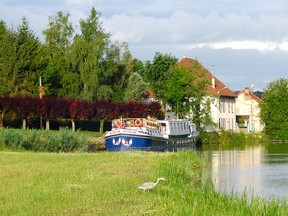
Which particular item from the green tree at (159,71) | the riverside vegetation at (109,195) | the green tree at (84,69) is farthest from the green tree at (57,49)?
the riverside vegetation at (109,195)

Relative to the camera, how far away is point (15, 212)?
13648mm

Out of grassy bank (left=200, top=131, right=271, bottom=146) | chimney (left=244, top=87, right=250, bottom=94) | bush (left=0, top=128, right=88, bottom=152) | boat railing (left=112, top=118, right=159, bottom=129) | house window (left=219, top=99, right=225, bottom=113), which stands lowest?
bush (left=0, top=128, right=88, bottom=152)

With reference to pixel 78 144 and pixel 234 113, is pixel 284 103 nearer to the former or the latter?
pixel 234 113

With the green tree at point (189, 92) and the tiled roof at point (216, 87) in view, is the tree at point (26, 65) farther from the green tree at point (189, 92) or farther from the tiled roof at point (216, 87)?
the tiled roof at point (216, 87)

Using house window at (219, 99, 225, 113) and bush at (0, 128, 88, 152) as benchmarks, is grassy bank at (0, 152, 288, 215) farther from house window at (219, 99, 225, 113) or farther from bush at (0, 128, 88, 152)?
house window at (219, 99, 225, 113)

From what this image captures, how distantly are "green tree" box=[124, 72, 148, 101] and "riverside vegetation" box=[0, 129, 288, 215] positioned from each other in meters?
57.2

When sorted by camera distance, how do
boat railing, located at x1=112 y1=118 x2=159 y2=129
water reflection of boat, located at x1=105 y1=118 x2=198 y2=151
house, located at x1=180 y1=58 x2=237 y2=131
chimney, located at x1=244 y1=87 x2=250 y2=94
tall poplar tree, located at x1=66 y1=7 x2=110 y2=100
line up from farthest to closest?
chimney, located at x1=244 y1=87 x2=250 y2=94 → house, located at x1=180 y1=58 x2=237 y2=131 → tall poplar tree, located at x1=66 y1=7 x2=110 y2=100 → boat railing, located at x1=112 y1=118 x2=159 y2=129 → water reflection of boat, located at x1=105 y1=118 x2=198 y2=151

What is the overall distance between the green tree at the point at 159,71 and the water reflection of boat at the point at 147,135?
15.1 m

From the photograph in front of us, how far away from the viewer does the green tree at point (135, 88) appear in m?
80.7

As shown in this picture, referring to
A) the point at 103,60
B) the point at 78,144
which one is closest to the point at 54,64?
the point at 103,60

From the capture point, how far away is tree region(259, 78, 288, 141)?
78906 millimetres

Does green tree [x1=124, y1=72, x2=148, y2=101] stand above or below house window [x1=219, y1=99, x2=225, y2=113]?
above

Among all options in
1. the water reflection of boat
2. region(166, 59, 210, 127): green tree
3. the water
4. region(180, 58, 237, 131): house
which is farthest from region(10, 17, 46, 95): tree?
the water

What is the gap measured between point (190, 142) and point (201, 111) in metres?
10.7
